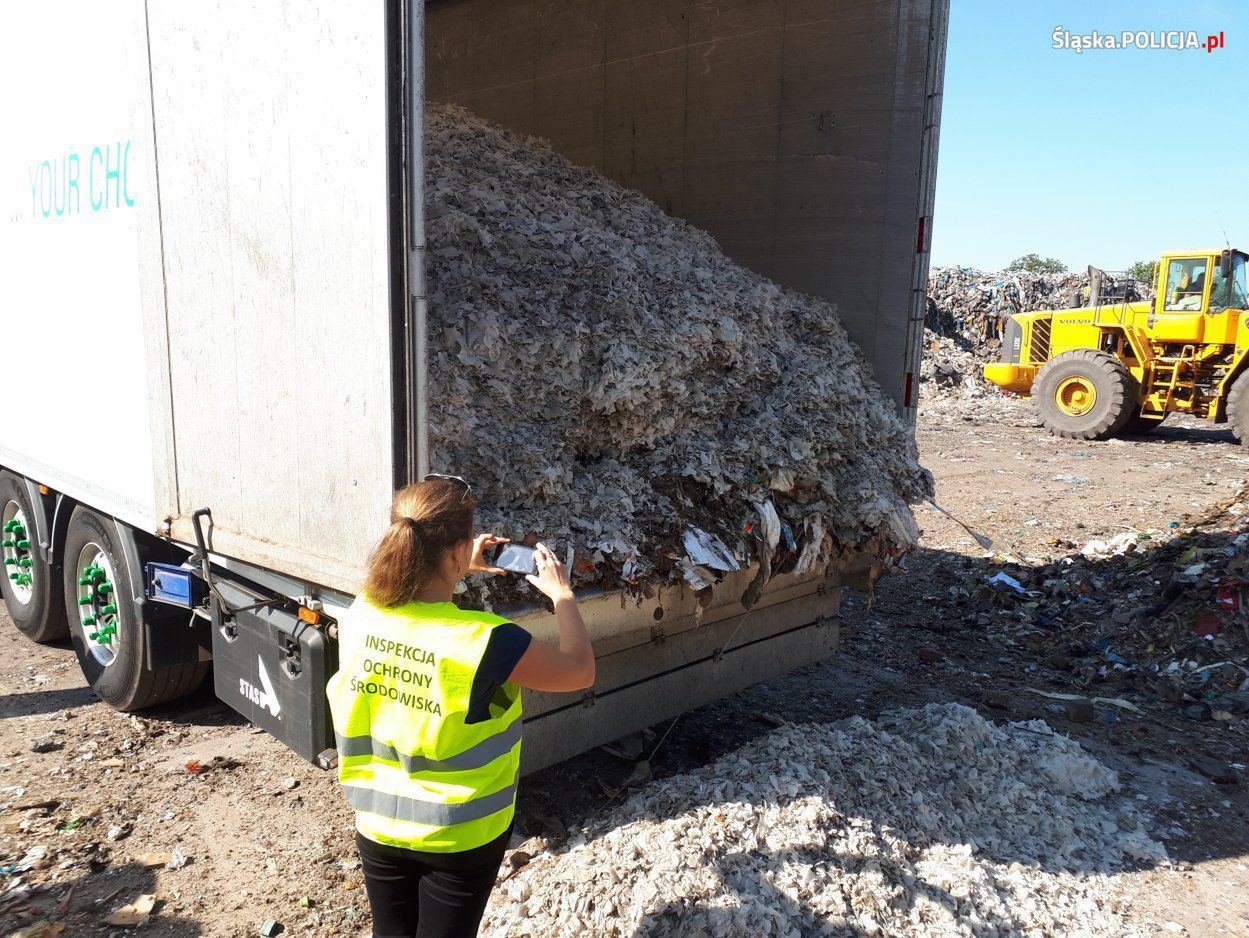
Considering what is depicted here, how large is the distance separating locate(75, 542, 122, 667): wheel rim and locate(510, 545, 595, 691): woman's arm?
272 centimetres

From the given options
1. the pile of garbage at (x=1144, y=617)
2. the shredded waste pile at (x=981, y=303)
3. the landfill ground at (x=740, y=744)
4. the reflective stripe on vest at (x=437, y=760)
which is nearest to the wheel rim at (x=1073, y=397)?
the landfill ground at (x=740, y=744)

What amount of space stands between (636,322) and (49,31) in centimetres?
266

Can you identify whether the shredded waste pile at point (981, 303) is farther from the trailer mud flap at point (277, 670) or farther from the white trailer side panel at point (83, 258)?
the trailer mud flap at point (277, 670)

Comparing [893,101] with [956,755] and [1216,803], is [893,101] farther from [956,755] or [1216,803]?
[1216,803]

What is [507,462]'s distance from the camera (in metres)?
2.64

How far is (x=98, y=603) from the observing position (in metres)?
3.97

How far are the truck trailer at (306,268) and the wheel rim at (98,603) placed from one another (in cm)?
2

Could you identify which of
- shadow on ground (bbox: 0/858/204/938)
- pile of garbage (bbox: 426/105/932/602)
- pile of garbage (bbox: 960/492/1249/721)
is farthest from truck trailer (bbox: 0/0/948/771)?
pile of garbage (bbox: 960/492/1249/721)

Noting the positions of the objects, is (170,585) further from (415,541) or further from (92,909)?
(415,541)

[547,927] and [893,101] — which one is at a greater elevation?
[893,101]

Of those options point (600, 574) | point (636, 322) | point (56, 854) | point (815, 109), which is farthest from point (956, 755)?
point (56, 854)

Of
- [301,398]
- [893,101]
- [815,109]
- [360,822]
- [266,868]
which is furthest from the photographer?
[815,109]

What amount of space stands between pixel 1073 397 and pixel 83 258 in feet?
42.9

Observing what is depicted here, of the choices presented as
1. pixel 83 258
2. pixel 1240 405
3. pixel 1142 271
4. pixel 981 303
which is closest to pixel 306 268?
pixel 83 258
